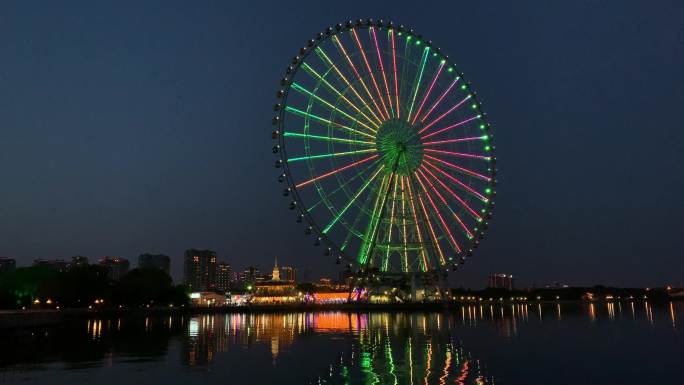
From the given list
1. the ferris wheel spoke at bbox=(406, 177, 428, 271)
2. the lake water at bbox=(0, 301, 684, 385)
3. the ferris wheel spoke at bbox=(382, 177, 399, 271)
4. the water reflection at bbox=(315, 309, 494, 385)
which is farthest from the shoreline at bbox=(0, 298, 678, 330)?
the water reflection at bbox=(315, 309, 494, 385)

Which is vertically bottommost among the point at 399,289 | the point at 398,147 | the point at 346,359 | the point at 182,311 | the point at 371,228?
the point at 346,359

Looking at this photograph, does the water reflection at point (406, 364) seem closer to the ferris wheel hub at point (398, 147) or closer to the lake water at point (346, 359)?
the lake water at point (346, 359)

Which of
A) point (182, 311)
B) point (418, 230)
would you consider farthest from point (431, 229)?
point (182, 311)

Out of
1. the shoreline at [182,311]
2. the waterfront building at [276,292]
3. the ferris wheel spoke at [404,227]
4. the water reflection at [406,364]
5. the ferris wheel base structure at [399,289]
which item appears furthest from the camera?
the waterfront building at [276,292]

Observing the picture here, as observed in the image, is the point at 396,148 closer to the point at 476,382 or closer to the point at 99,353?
the point at 99,353

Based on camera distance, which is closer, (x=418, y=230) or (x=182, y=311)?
(x=418, y=230)

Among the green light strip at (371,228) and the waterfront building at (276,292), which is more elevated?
the green light strip at (371,228)

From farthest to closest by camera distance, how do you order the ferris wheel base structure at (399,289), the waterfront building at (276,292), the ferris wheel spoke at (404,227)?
the waterfront building at (276,292), the ferris wheel base structure at (399,289), the ferris wheel spoke at (404,227)

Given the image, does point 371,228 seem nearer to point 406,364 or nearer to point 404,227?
point 404,227

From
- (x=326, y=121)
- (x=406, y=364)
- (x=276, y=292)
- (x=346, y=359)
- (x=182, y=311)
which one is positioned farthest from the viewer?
(x=276, y=292)

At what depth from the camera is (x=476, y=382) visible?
794 inches

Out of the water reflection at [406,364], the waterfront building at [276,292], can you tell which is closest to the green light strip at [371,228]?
the water reflection at [406,364]

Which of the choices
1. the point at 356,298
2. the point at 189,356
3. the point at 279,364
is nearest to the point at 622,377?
the point at 279,364

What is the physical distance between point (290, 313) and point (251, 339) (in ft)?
176
